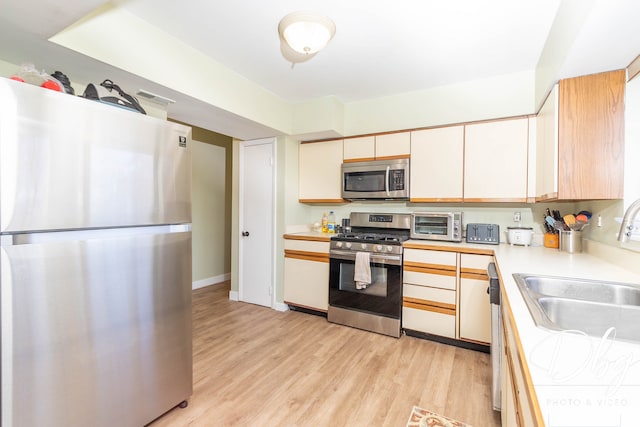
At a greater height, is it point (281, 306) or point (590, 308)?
point (590, 308)

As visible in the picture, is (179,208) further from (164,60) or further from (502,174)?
(502,174)

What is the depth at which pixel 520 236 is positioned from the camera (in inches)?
101

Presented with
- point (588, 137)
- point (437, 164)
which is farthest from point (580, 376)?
point (437, 164)

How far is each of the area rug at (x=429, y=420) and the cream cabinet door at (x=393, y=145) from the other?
222 centimetres

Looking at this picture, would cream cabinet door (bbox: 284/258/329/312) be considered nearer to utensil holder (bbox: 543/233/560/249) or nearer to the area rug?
the area rug

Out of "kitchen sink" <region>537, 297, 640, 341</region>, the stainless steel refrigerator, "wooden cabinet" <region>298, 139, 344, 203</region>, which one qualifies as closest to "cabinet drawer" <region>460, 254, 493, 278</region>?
"kitchen sink" <region>537, 297, 640, 341</region>

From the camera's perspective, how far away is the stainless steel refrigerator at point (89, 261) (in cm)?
106

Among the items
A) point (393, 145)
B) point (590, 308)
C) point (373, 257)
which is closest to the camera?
point (590, 308)

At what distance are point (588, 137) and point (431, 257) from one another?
53.5 inches

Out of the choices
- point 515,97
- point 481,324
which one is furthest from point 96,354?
point 515,97

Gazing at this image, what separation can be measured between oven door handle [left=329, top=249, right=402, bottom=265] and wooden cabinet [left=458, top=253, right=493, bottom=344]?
0.56 metres

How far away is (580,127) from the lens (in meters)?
1.79

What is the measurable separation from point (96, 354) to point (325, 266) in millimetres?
2175

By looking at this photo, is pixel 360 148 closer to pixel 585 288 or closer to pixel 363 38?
pixel 363 38
